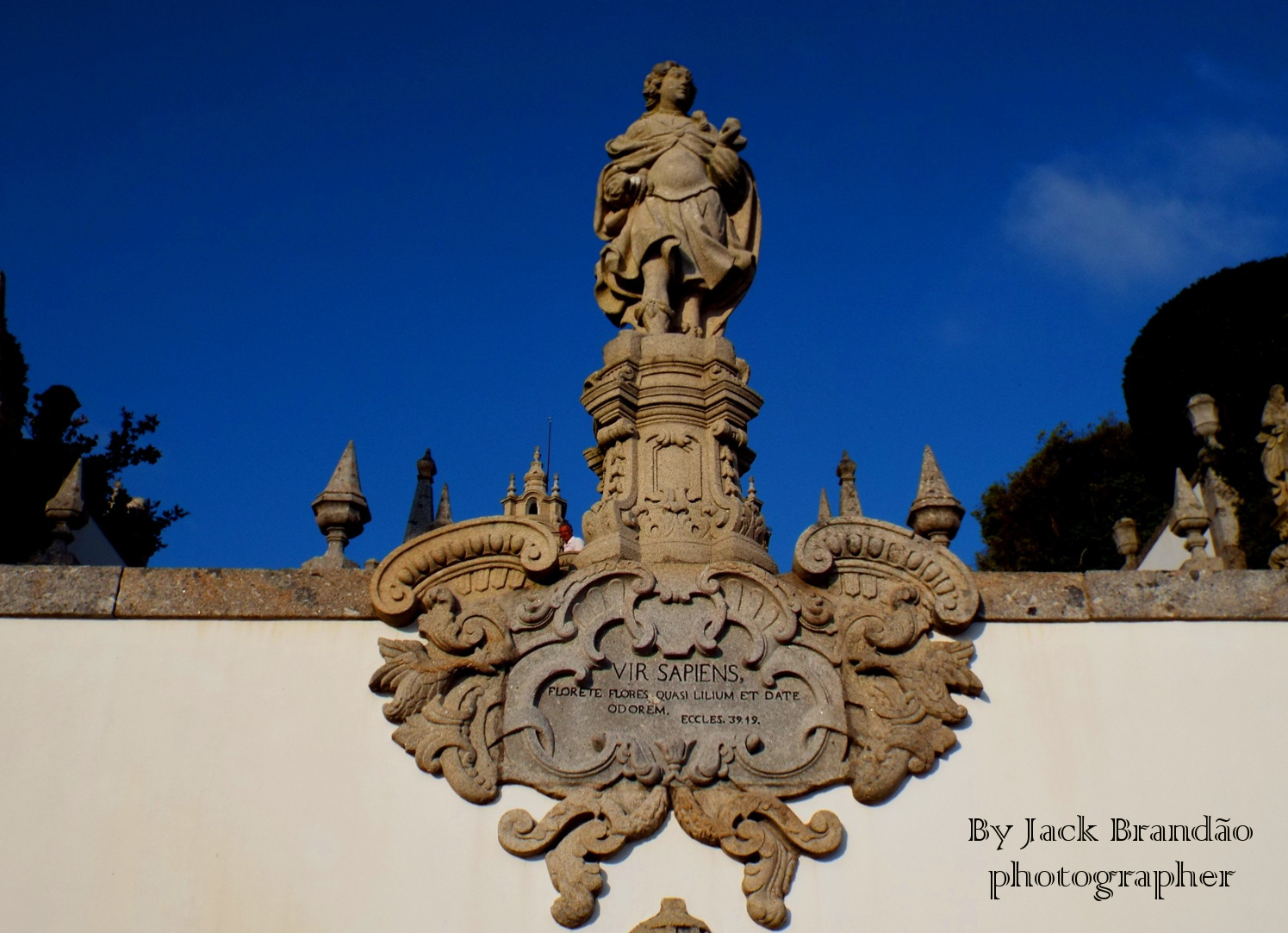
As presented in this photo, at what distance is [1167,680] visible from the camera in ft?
18.6

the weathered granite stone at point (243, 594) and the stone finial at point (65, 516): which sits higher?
the stone finial at point (65, 516)

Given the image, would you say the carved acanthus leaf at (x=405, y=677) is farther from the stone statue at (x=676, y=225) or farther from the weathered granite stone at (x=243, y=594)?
the stone statue at (x=676, y=225)

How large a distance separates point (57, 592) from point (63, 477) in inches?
471

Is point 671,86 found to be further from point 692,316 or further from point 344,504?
point 344,504

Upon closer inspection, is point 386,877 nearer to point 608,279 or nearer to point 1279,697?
point 608,279

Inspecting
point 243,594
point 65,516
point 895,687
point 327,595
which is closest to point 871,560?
point 895,687

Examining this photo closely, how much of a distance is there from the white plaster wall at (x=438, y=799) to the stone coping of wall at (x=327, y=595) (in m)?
0.08

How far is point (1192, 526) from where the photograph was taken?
9164mm

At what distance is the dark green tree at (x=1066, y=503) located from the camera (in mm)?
24062

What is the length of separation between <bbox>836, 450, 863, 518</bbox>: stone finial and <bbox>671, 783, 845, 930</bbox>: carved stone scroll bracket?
40.5 ft

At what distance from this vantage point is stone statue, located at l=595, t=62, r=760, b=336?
6.90 meters

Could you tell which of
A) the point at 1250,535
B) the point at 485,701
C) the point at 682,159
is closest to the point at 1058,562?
the point at 1250,535

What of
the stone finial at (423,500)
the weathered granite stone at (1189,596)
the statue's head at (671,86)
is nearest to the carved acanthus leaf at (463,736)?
the weathered granite stone at (1189,596)

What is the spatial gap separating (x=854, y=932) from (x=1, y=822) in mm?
3854
